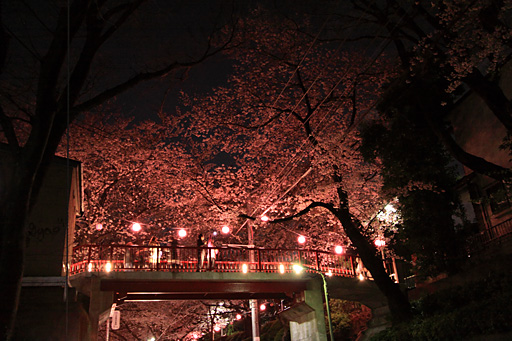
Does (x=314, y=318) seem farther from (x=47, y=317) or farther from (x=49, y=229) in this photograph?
(x=49, y=229)

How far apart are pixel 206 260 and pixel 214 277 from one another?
89 cm

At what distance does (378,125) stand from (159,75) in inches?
428

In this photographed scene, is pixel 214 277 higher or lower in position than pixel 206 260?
lower

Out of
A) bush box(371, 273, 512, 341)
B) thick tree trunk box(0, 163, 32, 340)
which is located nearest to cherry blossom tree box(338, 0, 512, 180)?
bush box(371, 273, 512, 341)

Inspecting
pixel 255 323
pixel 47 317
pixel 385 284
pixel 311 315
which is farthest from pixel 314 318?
pixel 47 317

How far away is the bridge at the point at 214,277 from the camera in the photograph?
Answer: 15070 millimetres

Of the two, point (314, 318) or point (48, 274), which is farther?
point (314, 318)

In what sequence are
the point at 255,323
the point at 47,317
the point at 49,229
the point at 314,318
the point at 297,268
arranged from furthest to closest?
the point at 255,323 → the point at 297,268 → the point at 314,318 → the point at 49,229 → the point at 47,317

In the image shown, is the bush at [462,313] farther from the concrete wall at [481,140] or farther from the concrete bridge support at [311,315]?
the concrete wall at [481,140]

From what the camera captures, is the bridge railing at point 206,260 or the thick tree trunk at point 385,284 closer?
the bridge railing at point 206,260

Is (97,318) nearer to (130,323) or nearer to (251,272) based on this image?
(251,272)

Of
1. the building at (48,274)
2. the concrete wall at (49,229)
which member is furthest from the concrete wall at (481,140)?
the concrete wall at (49,229)

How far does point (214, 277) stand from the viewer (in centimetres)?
1639

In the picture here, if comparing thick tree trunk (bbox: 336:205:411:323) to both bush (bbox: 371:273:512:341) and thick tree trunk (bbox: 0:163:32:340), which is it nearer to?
bush (bbox: 371:273:512:341)
